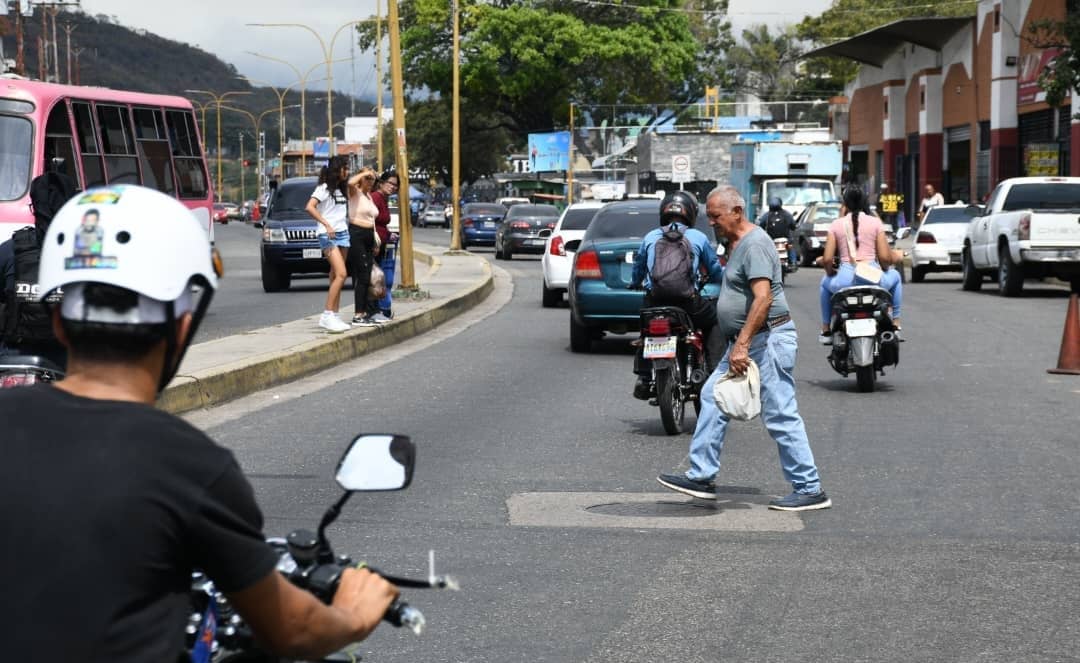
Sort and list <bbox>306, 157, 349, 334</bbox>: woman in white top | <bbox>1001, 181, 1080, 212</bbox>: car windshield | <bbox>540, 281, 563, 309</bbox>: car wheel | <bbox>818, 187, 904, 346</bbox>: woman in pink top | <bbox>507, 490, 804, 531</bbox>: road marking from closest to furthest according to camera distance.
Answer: <bbox>507, 490, 804, 531</bbox>: road marking, <bbox>818, 187, 904, 346</bbox>: woman in pink top, <bbox>306, 157, 349, 334</bbox>: woman in white top, <bbox>540, 281, 563, 309</bbox>: car wheel, <bbox>1001, 181, 1080, 212</bbox>: car windshield

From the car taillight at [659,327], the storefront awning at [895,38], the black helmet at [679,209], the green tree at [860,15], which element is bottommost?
the car taillight at [659,327]

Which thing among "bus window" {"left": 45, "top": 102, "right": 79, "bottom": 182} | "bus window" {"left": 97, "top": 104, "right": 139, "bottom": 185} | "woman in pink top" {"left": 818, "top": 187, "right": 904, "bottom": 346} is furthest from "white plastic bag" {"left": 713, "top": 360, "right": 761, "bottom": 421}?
"bus window" {"left": 97, "top": 104, "right": 139, "bottom": 185}

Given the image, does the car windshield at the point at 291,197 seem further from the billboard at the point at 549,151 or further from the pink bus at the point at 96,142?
the billboard at the point at 549,151

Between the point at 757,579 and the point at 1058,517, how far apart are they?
6.88 feet

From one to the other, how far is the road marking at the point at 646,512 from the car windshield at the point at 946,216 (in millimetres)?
24056

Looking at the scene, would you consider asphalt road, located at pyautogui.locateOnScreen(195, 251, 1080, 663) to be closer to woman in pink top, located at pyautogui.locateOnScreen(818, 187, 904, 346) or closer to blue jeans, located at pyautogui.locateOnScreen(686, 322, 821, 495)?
blue jeans, located at pyautogui.locateOnScreen(686, 322, 821, 495)

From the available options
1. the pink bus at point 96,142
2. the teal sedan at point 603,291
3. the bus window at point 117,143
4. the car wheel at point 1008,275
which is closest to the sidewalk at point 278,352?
the pink bus at point 96,142

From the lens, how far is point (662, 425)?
1150cm

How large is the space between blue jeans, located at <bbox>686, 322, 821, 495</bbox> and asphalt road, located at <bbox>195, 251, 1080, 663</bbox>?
9.1 inches

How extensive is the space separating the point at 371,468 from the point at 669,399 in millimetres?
8052

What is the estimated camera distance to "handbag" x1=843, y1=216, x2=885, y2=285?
13711 millimetres

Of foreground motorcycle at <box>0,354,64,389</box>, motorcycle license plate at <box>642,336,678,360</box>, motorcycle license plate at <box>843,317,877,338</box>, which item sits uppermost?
foreground motorcycle at <box>0,354,64,389</box>

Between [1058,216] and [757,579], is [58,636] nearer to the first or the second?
[757,579]

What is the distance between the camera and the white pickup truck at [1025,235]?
25062 millimetres
